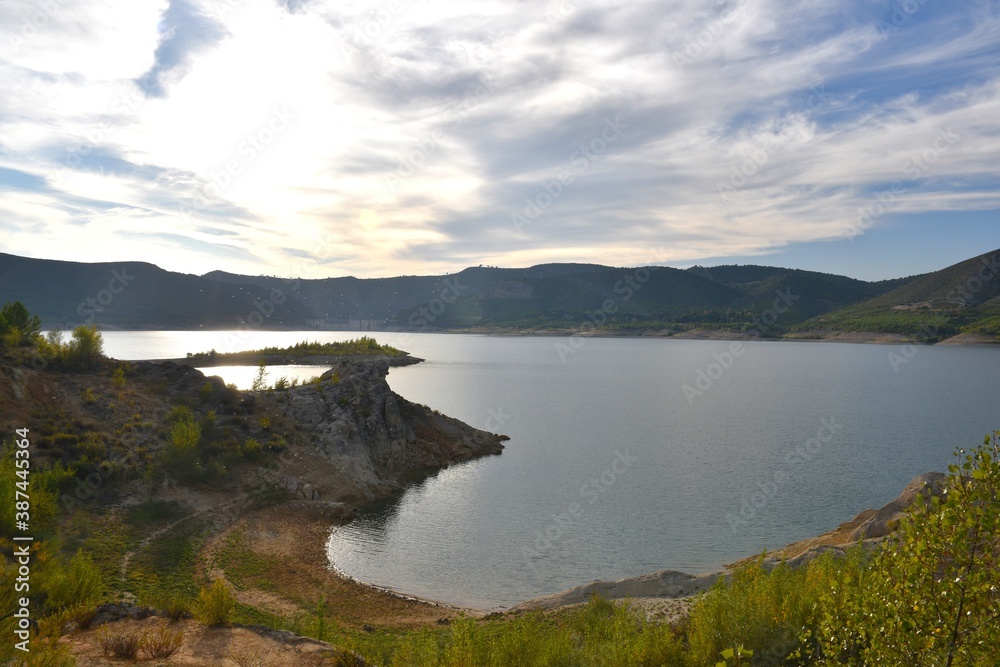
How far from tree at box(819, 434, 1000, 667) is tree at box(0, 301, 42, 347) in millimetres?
45685

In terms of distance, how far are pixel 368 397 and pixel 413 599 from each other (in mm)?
25927

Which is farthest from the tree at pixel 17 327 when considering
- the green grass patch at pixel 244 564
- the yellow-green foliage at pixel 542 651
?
the yellow-green foliage at pixel 542 651

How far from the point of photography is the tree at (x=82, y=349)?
1483 inches

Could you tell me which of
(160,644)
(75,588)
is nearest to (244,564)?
(75,588)

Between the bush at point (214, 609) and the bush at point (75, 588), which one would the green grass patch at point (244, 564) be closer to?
the bush at point (75, 588)

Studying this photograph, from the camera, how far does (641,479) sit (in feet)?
140

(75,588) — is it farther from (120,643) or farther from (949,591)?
(949,591)

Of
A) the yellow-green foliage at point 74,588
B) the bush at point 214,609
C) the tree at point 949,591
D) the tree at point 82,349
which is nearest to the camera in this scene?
the tree at point 949,591

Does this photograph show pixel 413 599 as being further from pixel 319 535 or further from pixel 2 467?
pixel 2 467

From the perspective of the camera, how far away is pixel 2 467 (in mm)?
21297

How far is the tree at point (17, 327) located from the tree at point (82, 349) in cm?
274

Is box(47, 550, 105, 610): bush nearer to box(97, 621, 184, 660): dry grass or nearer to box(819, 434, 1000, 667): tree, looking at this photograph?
box(97, 621, 184, 660): dry grass

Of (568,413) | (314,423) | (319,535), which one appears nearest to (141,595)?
(319,535)

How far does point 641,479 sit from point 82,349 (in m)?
40.4
